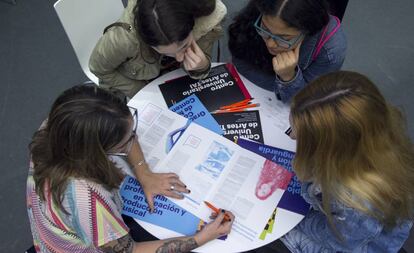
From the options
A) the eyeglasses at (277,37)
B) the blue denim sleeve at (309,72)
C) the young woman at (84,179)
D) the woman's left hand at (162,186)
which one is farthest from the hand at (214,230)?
the eyeglasses at (277,37)

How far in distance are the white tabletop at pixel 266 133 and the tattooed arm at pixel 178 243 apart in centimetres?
3

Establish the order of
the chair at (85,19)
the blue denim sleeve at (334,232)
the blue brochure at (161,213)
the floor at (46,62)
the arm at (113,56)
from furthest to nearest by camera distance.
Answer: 1. the floor at (46,62)
2. the chair at (85,19)
3. the arm at (113,56)
4. the blue brochure at (161,213)
5. the blue denim sleeve at (334,232)

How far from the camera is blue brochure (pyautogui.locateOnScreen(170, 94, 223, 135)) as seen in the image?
149 centimetres

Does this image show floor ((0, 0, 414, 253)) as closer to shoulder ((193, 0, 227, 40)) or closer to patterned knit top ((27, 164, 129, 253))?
shoulder ((193, 0, 227, 40))

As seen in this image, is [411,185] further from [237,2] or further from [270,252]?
[237,2]

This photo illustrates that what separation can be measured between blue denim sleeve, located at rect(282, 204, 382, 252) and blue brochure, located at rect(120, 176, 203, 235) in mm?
363

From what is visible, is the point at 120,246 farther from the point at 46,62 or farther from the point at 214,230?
the point at 46,62

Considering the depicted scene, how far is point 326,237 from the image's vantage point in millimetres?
1290

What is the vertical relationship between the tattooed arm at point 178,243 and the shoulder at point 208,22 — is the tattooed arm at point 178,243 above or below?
below

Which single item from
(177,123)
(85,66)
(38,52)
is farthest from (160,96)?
(38,52)

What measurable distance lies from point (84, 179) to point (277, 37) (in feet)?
2.70

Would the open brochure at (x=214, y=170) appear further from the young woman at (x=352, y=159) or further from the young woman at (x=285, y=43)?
the young woman at (x=285, y=43)

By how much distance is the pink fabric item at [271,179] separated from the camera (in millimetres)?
1325

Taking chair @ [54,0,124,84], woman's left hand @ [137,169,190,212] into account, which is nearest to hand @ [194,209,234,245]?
woman's left hand @ [137,169,190,212]
